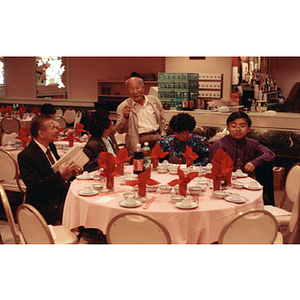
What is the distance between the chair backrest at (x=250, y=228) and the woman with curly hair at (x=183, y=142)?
1442 millimetres

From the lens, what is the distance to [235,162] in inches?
150

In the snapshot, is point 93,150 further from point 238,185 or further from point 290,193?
point 290,193

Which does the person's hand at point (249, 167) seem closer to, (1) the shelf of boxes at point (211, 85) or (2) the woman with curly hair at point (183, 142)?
(2) the woman with curly hair at point (183, 142)

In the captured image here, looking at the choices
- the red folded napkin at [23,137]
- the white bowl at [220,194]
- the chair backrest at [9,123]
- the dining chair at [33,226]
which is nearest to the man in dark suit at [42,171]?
the dining chair at [33,226]

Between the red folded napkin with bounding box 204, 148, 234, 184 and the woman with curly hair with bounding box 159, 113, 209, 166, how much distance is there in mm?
874

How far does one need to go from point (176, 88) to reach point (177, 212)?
4.46 metres

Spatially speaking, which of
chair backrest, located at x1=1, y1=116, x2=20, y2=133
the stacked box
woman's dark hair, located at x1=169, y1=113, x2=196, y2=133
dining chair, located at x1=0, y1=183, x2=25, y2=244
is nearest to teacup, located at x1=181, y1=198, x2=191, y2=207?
dining chair, located at x1=0, y1=183, x2=25, y2=244

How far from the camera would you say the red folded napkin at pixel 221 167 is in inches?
105

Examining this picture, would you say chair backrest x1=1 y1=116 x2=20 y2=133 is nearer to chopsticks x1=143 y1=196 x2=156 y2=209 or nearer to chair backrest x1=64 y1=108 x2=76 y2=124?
chair backrest x1=64 y1=108 x2=76 y2=124

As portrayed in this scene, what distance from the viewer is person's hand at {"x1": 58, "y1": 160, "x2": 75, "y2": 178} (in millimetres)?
3068

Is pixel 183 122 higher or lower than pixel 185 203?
higher

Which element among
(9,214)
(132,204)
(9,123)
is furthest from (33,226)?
(9,123)

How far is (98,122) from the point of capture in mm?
3568

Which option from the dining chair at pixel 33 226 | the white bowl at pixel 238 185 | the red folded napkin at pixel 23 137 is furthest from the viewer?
the red folded napkin at pixel 23 137
